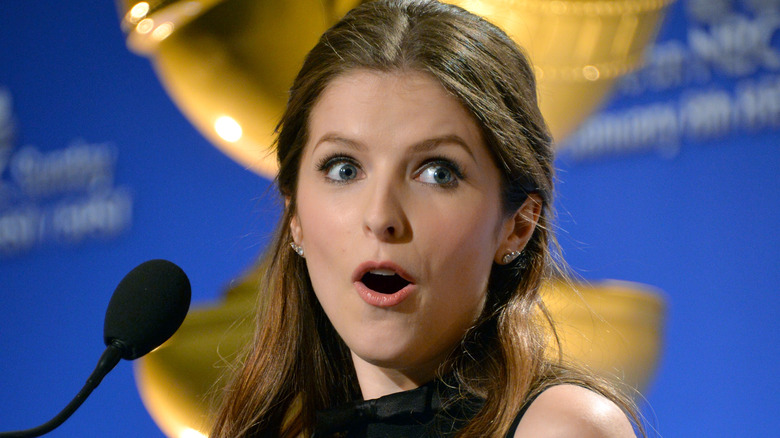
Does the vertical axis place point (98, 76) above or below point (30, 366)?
above

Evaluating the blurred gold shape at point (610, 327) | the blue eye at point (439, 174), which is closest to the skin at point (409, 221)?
the blue eye at point (439, 174)

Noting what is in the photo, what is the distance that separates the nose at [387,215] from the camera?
2.47ft

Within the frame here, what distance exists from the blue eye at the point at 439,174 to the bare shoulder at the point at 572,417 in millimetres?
188

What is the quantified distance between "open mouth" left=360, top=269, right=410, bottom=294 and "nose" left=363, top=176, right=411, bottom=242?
42mm

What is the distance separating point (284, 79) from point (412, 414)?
0.34 metres

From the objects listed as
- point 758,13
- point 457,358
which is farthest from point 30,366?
point 758,13

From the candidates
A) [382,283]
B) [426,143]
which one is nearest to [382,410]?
[382,283]

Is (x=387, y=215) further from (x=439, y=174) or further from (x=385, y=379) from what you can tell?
(x=385, y=379)

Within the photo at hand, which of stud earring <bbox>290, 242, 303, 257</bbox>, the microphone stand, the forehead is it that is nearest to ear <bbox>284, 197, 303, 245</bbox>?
stud earring <bbox>290, 242, 303, 257</bbox>

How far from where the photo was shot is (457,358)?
2.77 ft

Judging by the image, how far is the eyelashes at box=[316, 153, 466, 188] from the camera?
2.61ft

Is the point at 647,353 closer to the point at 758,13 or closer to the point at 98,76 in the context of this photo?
the point at 758,13

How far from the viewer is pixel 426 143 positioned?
0.79 metres

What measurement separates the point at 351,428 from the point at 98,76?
111 cm
